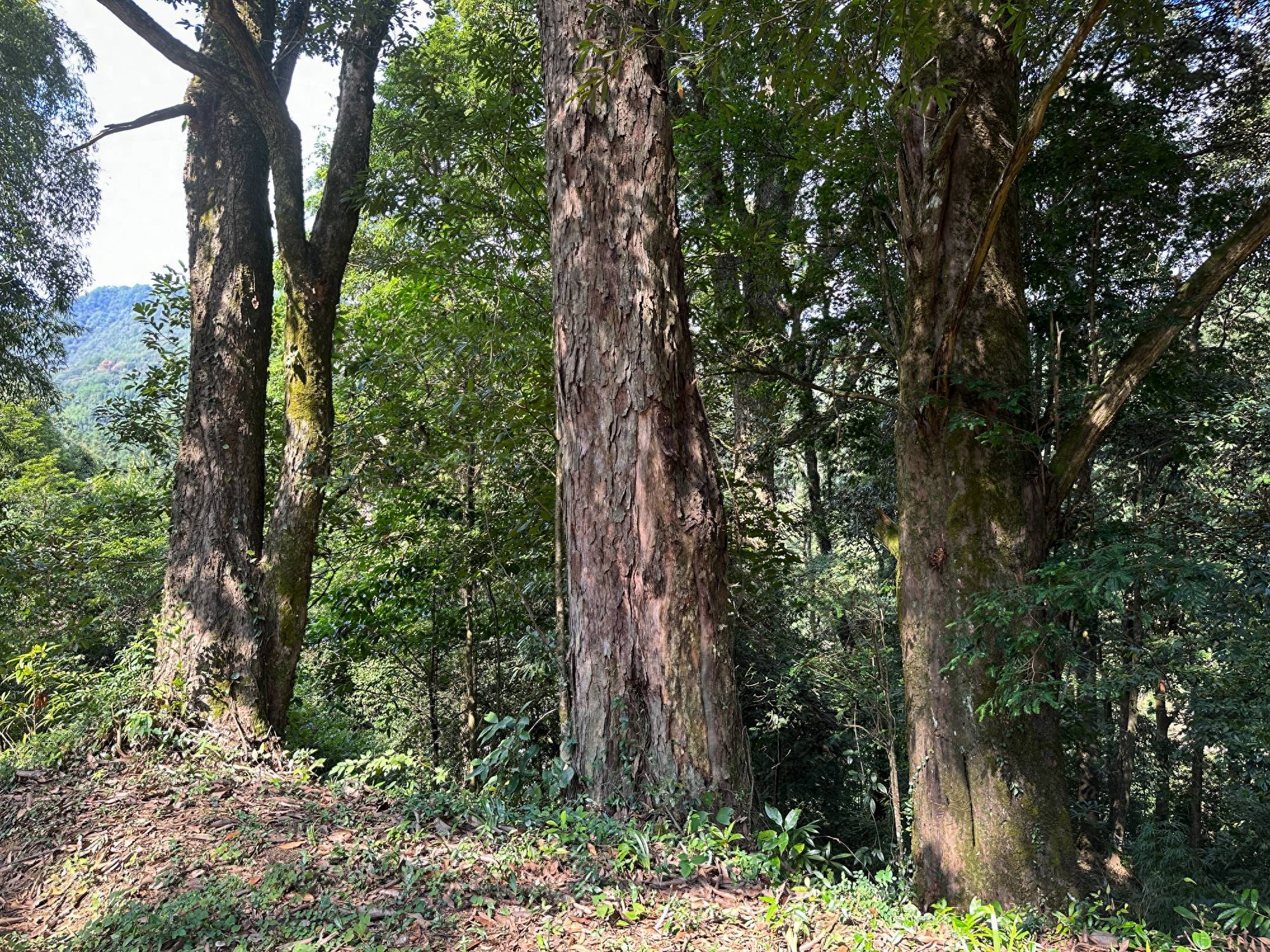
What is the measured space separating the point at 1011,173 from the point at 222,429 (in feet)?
17.1

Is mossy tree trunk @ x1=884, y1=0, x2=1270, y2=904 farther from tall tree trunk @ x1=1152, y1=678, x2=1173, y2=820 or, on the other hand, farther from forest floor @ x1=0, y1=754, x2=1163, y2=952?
tall tree trunk @ x1=1152, y1=678, x2=1173, y2=820

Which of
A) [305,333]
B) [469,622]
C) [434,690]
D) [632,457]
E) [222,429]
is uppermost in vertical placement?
[305,333]

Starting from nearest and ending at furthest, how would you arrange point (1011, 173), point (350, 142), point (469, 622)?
1. point (1011, 173)
2. point (350, 142)
3. point (469, 622)

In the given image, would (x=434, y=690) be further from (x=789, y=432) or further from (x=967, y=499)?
(x=967, y=499)

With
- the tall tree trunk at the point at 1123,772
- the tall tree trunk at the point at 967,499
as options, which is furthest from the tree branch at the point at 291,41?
the tall tree trunk at the point at 1123,772

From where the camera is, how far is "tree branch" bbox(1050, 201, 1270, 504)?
12.8 feet

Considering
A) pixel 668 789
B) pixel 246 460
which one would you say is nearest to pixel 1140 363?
pixel 668 789

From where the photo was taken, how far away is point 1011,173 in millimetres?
3518

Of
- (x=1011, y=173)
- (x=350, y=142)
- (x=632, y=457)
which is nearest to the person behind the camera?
(x=632, y=457)

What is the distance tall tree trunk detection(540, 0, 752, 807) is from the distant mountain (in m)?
5.98

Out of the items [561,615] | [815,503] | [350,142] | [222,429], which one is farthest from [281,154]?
[815,503]

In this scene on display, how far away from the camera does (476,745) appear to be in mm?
8273

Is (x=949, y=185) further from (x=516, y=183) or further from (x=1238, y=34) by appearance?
(x=1238, y=34)

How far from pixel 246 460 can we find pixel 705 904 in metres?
4.56
